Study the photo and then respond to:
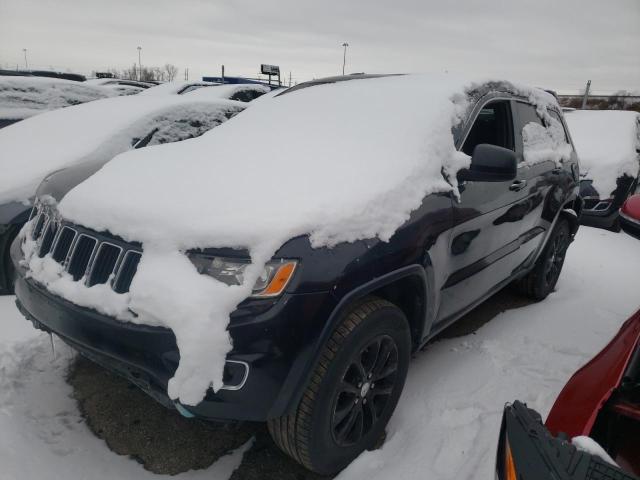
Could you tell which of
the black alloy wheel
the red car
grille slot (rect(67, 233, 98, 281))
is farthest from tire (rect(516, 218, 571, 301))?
grille slot (rect(67, 233, 98, 281))

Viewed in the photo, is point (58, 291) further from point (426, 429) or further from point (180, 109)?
point (180, 109)

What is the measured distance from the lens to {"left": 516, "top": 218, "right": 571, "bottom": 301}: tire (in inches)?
156

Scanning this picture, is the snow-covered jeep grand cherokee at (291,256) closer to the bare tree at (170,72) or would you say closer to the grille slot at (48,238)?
the grille slot at (48,238)

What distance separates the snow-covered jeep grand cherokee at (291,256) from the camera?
162 cm

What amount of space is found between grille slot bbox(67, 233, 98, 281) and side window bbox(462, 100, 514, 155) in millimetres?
2219

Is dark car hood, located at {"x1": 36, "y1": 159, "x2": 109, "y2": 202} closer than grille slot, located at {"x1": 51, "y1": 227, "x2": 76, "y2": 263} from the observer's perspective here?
No

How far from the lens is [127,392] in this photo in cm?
257

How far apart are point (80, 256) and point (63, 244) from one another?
0.18 meters

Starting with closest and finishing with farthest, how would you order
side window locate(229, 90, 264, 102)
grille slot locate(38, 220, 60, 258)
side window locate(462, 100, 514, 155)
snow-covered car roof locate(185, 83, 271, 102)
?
grille slot locate(38, 220, 60, 258)
side window locate(462, 100, 514, 155)
snow-covered car roof locate(185, 83, 271, 102)
side window locate(229, 90, 264, 102)

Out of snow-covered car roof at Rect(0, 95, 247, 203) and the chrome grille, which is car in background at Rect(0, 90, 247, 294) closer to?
snow-covered car roof at Rect(0, 95, 247, 203)

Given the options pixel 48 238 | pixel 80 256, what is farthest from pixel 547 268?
pixel 48 238

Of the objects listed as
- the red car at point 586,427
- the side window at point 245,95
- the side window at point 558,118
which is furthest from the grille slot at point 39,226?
the side window at point 245,95

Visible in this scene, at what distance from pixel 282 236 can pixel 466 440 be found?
4.61ft

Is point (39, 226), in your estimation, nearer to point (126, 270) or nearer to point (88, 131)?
point (126, 270)
